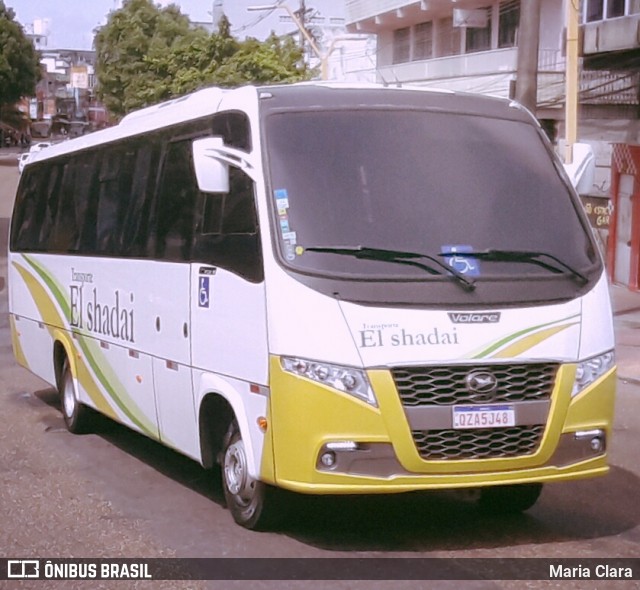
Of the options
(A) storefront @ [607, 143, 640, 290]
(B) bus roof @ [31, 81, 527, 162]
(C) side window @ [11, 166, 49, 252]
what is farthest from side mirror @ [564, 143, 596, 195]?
(A) storefront @ [607, 143, 640, 290]

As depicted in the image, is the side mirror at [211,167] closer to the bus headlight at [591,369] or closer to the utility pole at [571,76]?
the bus headlight at [591,369]

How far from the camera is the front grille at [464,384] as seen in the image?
21.7 feet

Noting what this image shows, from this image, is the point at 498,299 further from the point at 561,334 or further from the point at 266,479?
the point at 266,479

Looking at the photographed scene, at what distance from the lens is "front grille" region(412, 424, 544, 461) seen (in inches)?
262

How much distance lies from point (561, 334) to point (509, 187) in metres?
0.97

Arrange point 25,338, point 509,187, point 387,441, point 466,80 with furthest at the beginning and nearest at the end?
point 466,80 → point 25,338 → point 509,187 → point 387,441

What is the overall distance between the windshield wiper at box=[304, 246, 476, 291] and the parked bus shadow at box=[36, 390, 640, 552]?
1446mm

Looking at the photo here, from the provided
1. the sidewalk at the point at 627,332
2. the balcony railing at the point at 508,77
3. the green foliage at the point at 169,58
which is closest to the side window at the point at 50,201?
the sidewalk at the point at 627,332

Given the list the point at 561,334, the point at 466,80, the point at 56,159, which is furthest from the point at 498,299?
the point at 466,80

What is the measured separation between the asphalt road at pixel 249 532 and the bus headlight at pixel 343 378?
0.92 m

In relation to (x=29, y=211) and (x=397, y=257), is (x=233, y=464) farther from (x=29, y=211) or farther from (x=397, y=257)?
(x=29, y=211)

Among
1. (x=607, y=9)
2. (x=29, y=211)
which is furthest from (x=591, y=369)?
(x=607, y=9)

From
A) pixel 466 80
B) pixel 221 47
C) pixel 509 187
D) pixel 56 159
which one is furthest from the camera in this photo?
pixel 221 47

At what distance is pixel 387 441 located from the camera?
657cm
